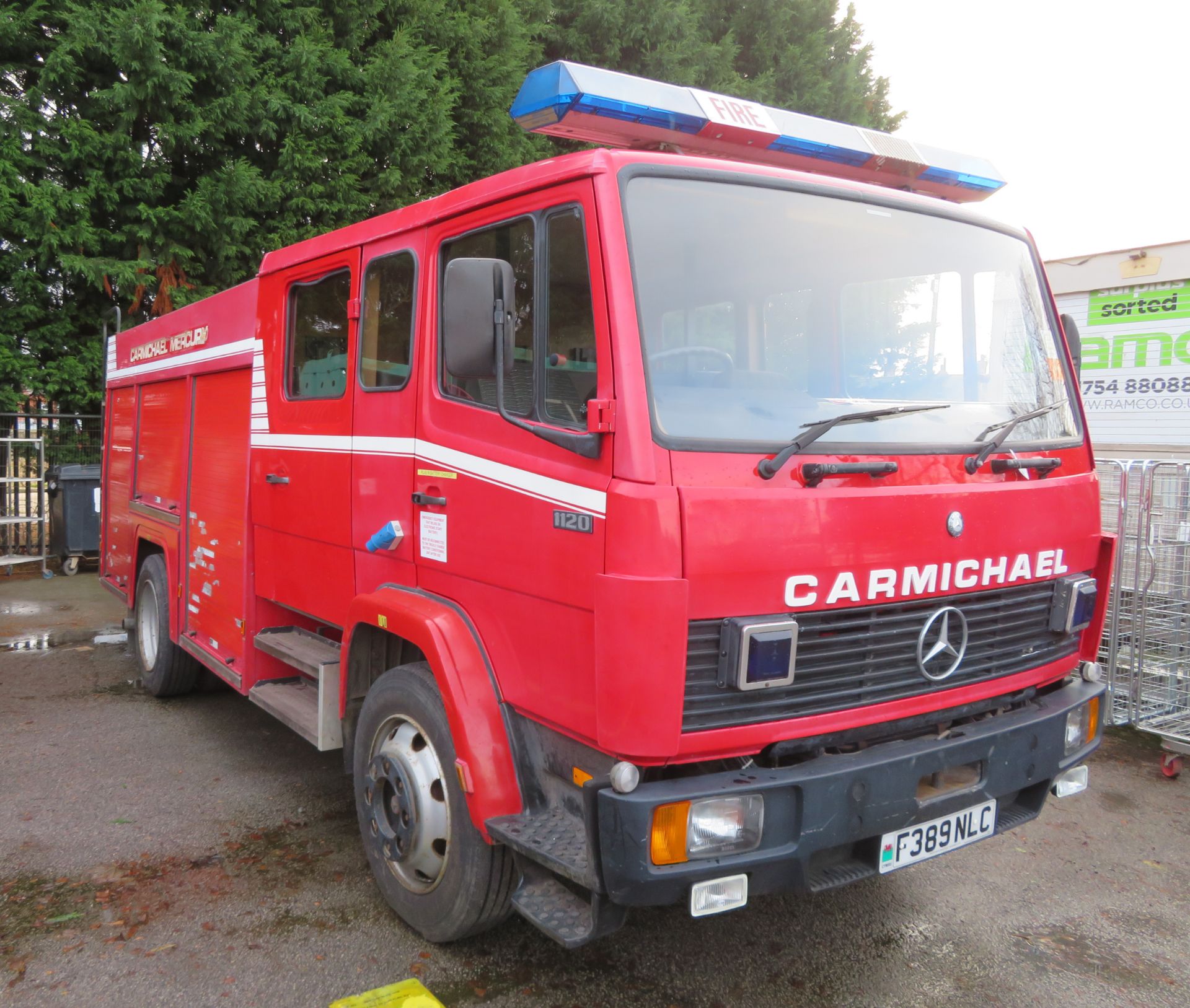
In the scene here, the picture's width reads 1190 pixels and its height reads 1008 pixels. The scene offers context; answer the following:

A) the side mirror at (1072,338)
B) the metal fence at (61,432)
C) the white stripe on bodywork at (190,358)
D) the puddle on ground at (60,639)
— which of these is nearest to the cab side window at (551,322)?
the side mirror at (1072,338)

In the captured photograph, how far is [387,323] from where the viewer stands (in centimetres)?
367

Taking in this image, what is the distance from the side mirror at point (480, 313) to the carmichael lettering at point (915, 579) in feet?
3.59

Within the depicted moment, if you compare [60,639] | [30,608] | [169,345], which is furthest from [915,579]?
[30,608]

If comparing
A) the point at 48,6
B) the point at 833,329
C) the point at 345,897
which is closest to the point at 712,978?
the point at 345,897

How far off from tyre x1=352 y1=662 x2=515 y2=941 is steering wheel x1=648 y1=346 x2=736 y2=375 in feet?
4.49

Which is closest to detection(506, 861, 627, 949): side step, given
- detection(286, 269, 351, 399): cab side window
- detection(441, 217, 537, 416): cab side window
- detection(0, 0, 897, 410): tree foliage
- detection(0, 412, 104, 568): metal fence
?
detection(441, 217, 537, 416): cab side window

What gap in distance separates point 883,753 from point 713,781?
0.57 metres

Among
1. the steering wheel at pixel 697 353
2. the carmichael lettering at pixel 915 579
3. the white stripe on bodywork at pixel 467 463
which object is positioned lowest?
the carmichael lettering at pixel 915 579

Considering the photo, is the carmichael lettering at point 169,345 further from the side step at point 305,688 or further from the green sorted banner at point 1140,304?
the green sorted banner at point 1140,304

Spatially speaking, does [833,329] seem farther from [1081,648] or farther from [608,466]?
[1081,648]

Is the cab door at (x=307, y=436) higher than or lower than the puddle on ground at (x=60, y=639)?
higher

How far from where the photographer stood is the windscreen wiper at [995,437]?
9.80 feet

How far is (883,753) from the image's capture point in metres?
2.77

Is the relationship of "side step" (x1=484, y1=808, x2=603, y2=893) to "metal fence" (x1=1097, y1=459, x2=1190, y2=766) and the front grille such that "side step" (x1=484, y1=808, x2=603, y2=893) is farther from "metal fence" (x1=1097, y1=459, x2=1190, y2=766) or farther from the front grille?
"metal fence" (x1=1097, y1=459, x2=1190, y2=766)
